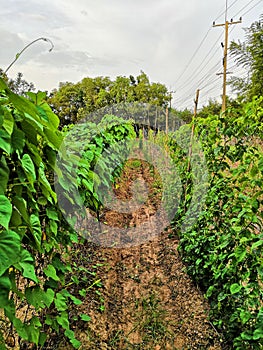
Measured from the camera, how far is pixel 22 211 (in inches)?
42.6

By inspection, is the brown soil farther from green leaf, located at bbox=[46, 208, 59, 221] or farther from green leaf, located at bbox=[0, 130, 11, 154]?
green leaf, located at bbox=[0, 130, 11, 154]

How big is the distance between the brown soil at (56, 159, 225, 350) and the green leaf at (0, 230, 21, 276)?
1786 mm

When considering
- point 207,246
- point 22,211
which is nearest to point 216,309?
point 207,246

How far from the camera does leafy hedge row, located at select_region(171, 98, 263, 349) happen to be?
6.65ft

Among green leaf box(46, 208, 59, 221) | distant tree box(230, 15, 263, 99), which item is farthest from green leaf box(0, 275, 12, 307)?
distant tree box(230, 15, 263, 99)

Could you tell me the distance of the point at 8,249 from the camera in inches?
35.2

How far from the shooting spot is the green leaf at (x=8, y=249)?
34.6 inches

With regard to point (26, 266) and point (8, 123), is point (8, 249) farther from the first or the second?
point (8, 123)

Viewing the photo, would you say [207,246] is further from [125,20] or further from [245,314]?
[125,20]

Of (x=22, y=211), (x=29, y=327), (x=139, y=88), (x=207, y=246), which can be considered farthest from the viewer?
(x=139, y=88)

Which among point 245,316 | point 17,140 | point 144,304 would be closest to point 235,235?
point 245,316

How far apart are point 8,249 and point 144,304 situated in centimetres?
275

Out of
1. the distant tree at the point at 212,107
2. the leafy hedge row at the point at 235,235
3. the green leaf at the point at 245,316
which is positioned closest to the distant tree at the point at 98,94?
the distant tree at the point at 212,107

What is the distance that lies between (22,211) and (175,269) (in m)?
3.27
